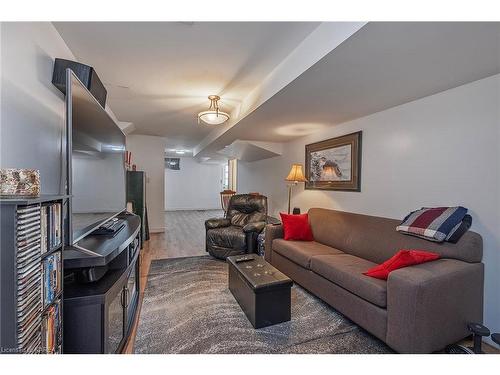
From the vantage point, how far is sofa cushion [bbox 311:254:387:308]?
1.68 m

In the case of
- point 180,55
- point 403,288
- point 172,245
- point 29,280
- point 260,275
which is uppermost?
point 180,55

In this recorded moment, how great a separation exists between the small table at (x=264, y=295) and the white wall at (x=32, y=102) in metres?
1.52

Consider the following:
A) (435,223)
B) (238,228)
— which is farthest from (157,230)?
(435,223)

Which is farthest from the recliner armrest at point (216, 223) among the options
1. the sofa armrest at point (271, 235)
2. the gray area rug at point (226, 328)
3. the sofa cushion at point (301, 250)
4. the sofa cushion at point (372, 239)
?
the sofa cushion at point (372, 239)

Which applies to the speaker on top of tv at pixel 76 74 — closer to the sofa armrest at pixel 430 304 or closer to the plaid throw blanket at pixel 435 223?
the sofa armrest at pixel 430 304

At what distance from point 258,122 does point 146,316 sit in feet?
8.47

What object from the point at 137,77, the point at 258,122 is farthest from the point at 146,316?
the point at 258,122

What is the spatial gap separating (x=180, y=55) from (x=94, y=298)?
190cm

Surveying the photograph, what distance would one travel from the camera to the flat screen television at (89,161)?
1.30 m

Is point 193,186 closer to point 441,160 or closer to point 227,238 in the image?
A: point 227,238

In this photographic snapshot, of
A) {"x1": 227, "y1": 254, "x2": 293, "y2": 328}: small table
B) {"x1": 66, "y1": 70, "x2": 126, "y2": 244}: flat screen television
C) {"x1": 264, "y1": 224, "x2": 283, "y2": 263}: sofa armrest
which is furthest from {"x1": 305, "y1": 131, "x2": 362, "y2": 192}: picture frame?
{"x1": 66, "y1": 70, "x2": 126, "y2": 244}: flat screen television

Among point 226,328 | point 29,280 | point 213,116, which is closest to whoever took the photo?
point 29,280

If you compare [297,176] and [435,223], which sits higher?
[297,176]

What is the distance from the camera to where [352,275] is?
6.23 feet
